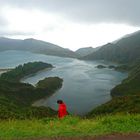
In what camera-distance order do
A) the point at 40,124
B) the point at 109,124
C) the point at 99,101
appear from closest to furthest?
the point at 109,124, the point at 40,124, the point at 99,101

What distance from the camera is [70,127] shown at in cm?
1368

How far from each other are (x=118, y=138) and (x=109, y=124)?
1.60m

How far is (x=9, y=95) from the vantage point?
372 feet

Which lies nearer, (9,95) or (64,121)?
(64,121)

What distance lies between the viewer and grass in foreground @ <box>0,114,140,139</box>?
41.7 feet

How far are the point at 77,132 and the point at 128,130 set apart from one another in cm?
198

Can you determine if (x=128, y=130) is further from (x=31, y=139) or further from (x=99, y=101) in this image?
(x=99, y=101)

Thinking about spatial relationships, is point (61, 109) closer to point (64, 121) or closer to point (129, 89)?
point (64, 121)

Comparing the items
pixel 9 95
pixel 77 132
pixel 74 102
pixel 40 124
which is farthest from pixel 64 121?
pixel 9 95

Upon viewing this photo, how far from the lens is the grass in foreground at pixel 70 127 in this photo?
41.7 feet

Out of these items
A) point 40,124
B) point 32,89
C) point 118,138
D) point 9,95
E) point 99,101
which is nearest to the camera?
point 118,138

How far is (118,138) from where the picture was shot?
480 inches

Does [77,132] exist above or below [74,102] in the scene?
above

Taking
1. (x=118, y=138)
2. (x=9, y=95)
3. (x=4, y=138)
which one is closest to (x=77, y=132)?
(x=118, y=138)
